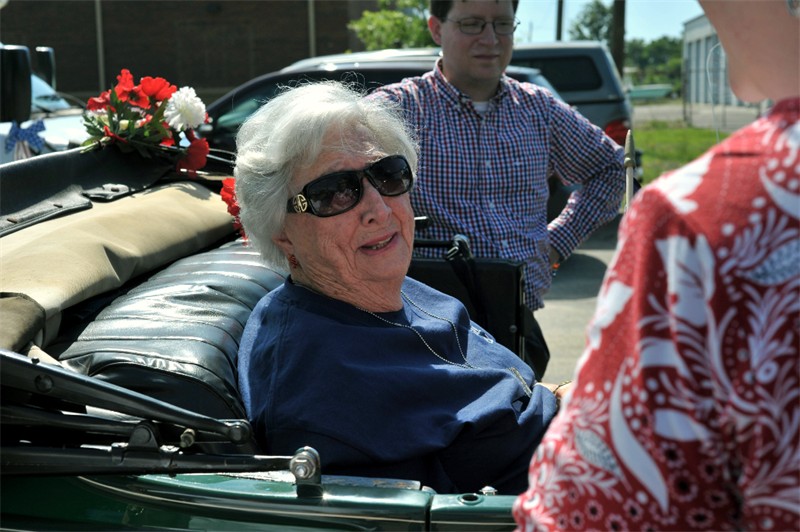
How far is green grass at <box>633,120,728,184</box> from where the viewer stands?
51.0 feet

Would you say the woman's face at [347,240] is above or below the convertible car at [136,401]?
above

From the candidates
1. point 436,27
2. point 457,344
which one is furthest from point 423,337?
point 436,27

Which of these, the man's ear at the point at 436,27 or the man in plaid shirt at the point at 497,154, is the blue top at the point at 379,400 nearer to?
the man in plaid shirt at the point at 497,154

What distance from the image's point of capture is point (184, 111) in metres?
3.82

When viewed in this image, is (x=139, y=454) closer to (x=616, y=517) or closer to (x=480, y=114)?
(x=616, y=517)

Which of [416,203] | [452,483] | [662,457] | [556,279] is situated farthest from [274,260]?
[556,279]

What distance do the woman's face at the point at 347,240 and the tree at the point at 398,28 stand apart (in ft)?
57.8

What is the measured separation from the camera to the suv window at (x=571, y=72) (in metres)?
11.6

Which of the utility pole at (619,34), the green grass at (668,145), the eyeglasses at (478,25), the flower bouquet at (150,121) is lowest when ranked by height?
the green grass at (668,145)

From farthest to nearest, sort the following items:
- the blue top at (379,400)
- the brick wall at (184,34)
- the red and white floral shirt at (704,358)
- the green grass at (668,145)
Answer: the brick wall at (184,34), the green grass at (668,145), the blue top at (379,400), the red and white floral shirt at (704,358)

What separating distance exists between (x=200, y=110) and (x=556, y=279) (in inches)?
217

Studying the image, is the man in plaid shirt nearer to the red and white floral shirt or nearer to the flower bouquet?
the flower bouquet

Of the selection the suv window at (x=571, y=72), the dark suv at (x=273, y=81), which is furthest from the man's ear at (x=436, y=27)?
the suv window at (x=571, y=72)

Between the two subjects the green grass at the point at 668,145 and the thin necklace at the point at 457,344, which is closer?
the thin necklace at the point at 457,344
